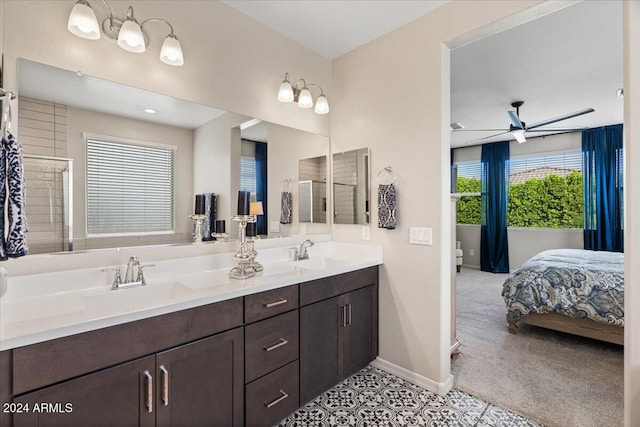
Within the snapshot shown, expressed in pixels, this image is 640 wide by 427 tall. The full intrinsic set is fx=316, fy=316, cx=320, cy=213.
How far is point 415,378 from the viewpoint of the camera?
2.29 m

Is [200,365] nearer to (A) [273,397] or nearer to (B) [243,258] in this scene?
(A) [273,397]

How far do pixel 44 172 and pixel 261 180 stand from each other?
1.24 meters

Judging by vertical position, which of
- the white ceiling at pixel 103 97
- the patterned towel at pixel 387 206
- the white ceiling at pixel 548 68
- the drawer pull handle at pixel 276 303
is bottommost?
the drawer pull handle at pixel 276 303

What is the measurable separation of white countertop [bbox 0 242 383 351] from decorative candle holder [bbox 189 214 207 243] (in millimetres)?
119

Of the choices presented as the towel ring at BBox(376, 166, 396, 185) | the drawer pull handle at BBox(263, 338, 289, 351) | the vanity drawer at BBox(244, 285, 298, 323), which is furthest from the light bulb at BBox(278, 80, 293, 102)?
the drawer pull handle at BBox(263, 338, 289, 351)

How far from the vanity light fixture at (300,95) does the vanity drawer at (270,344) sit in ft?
5.06

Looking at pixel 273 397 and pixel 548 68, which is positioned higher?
pixel 548 68

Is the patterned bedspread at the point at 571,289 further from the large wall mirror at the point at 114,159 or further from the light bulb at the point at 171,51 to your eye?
the light bulb at the point at 171,51

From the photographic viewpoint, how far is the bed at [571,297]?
8.96ft

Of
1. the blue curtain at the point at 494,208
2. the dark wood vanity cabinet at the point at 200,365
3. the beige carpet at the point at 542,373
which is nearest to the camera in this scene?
the dark wood vanity cabinet at the point at 200,365

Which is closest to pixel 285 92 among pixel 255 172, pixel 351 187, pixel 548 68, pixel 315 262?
pixel 255 172

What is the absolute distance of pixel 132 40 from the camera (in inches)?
62.5

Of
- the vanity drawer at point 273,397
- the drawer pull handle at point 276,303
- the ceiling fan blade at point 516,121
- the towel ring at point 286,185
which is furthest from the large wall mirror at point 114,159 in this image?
the ceiling fan blade at point 516,121

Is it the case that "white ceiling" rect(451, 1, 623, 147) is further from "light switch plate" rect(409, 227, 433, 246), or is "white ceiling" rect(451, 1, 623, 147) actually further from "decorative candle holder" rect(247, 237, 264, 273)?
"decorative candle holder" rect(247, 237, 264, 273)
